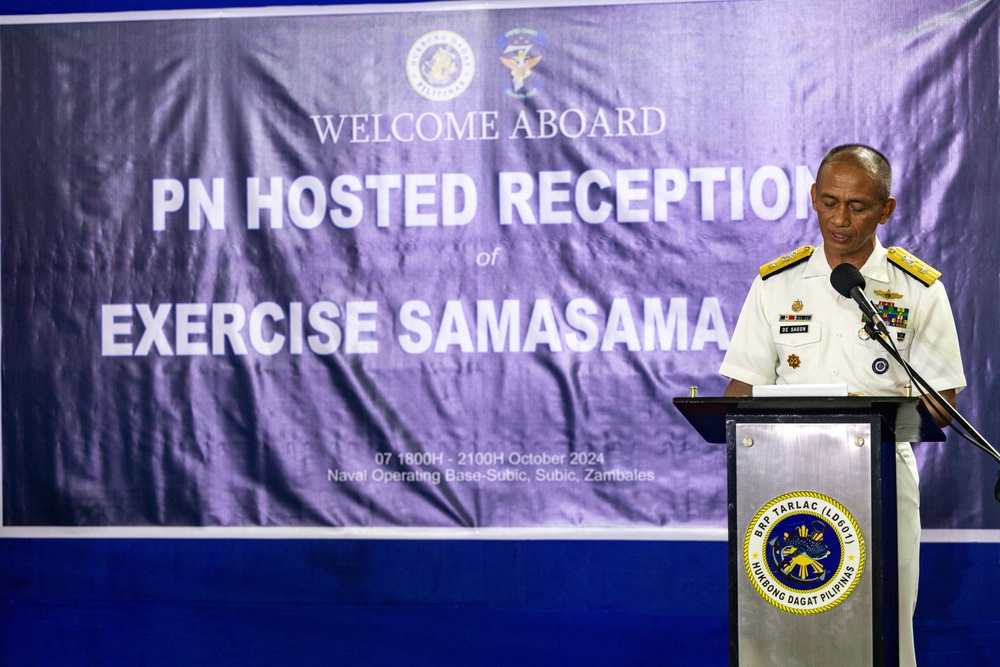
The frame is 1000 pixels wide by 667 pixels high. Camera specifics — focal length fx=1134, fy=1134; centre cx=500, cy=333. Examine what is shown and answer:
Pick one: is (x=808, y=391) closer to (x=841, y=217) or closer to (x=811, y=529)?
(x=811, y=529)

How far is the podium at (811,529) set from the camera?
203cm

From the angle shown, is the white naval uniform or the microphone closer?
the microphone

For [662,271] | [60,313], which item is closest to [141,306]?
[60,313]

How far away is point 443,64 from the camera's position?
3.65 m

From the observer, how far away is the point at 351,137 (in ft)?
12.1

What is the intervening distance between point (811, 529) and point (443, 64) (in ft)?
7.02

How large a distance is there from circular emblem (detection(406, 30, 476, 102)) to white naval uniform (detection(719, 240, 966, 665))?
1.32 m

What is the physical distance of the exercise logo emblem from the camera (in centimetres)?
361

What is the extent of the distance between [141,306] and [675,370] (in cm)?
176

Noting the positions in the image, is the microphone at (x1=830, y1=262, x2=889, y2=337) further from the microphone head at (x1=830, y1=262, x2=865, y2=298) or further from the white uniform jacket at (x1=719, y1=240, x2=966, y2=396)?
the white uniform jacket at (x1=719, y1=240, x2=966, y2=396)

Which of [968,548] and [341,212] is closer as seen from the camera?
[968,548]

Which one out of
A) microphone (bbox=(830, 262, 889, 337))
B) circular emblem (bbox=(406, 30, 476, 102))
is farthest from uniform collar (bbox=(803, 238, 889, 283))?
circular emblem (bbox=(406, 30, 476, 102))

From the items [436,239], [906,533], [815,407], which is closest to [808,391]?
[815,407]

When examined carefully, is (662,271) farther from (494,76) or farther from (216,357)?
(216,357)
